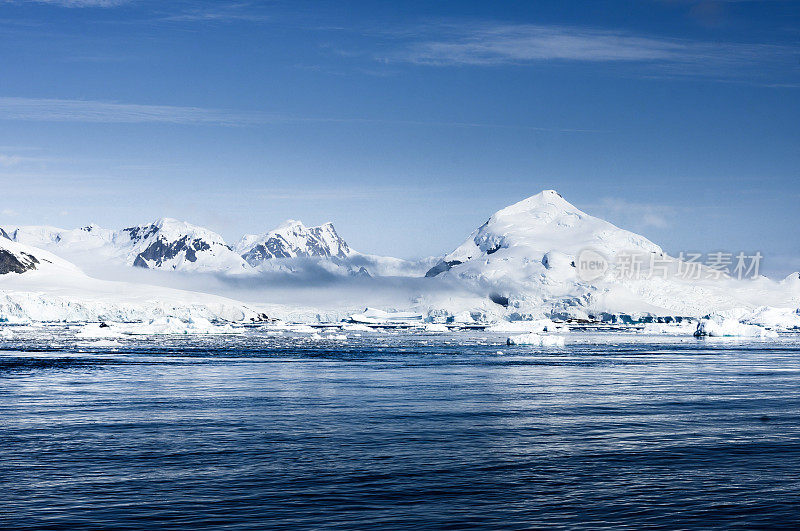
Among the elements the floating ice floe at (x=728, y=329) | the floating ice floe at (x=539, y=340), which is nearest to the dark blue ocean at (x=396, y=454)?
the floating ice floe at (x=539, y=340)

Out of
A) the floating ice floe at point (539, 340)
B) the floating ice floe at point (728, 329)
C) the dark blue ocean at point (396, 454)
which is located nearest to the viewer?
the dark blue ocean at point (396, 454)

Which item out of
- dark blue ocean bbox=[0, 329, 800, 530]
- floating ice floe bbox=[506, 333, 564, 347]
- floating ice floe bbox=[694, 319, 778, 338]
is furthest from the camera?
floating ice floe bbox=[694, 319, 778, 338]

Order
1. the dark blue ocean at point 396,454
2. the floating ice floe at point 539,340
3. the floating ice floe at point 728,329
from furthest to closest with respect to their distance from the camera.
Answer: the floating ice floe at point 728,329, the floating ice floe at point 539,340, the dark blue ocean at point 396,454

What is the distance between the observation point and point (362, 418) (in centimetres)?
2870

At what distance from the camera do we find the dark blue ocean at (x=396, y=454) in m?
15.6

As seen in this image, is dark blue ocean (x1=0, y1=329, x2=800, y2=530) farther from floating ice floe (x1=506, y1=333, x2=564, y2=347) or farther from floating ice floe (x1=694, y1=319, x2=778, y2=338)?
floating ice floe (x1=694, y1=319, x2=778, y2=338)

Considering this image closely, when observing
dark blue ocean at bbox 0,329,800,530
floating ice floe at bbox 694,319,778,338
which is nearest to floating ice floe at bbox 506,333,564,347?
floating ice floe at bbox 694,319,778,338

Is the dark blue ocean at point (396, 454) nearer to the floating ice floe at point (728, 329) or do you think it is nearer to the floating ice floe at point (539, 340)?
the floating ice floe at point (539, 340)

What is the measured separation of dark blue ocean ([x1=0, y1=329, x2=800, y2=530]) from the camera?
1559cm

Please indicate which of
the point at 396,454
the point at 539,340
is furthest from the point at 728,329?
the point at 396,454

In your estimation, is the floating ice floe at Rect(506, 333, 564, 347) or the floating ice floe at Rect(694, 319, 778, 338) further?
the floating ice floe at Rect(694, 319, 778, 338)

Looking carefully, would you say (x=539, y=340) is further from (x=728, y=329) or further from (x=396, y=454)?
(x=396, y=454)

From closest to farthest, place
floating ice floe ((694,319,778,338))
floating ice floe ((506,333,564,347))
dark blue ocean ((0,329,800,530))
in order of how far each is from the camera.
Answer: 1. dark blue ocean ((0,329,800,530))
2. floating ice floe ((506,333,564,347))
3. floating ice floe ((694,319,778,338))

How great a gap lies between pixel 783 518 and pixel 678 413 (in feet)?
50.6
